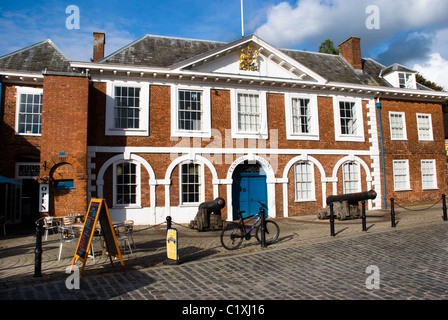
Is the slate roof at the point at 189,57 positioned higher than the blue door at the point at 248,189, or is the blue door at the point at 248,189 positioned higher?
the slate roof at the point at 189,57

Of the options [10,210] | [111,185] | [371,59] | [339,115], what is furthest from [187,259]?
[371,59]

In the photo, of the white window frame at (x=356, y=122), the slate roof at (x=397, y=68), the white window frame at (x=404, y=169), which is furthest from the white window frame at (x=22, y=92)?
the slate roof at (x=397, y=68)

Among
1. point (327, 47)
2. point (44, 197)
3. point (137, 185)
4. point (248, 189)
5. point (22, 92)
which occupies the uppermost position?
point (327, 47)

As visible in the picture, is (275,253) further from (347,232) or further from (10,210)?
(10,210)

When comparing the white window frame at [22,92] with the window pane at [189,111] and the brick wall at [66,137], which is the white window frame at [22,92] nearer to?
the brick wall at [66,137]

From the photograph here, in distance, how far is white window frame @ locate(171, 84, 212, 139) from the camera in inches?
599

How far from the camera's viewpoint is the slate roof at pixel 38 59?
1548 centimetres

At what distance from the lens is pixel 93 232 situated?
6652 millimetres

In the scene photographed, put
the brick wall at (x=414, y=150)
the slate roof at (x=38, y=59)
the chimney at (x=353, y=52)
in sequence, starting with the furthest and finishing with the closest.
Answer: the chimney at (x=353, y=52) → the brick wall at (x=414, y=150) → the slate roof at (x=38, y=59)

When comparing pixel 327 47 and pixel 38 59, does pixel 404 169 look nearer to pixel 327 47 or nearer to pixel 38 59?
pixel 327 47

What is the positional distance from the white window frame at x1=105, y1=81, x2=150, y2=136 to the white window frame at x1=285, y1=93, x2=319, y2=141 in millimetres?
7346

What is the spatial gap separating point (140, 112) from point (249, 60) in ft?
20.7

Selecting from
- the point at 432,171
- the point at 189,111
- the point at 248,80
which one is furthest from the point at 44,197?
the point at 432,171

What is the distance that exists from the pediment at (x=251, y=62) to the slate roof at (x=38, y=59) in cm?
675
